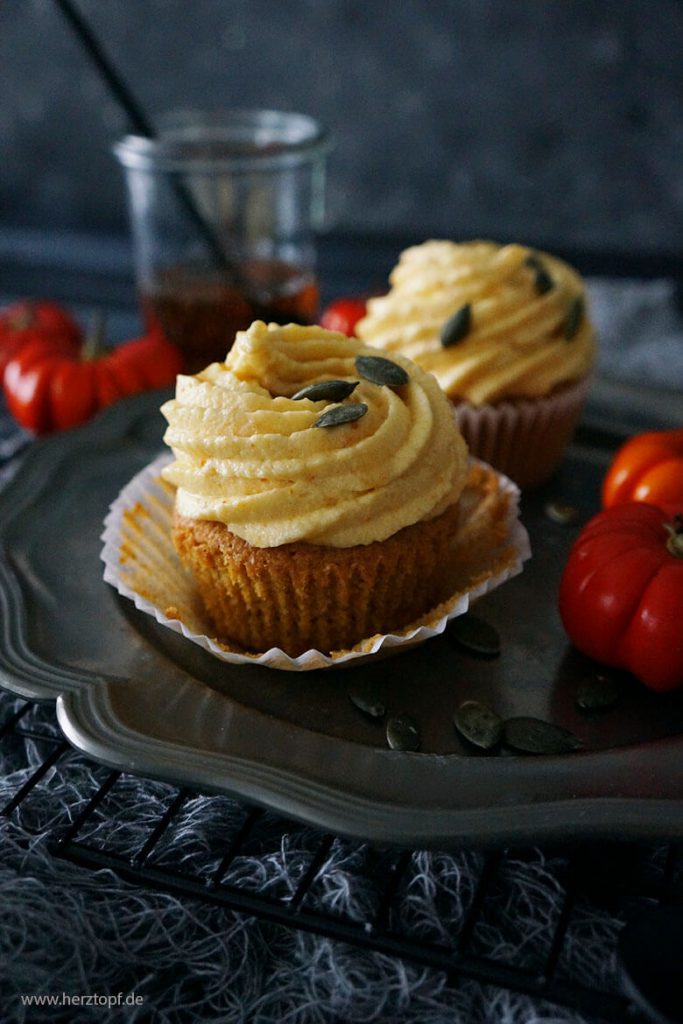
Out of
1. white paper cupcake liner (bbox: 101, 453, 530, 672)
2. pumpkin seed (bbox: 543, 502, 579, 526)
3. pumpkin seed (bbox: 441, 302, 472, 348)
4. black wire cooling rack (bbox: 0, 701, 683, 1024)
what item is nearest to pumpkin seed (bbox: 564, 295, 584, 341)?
pumpkin seed (bbox: 441, 302, 472, 348)

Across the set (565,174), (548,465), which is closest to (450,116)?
(565,174)

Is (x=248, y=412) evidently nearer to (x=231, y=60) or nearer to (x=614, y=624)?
(x=614, y=624)

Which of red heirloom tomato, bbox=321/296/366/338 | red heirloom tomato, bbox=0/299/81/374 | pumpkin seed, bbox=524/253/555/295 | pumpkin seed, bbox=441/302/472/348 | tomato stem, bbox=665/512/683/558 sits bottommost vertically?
red heirloom tomato, bbox=0/299/81/374

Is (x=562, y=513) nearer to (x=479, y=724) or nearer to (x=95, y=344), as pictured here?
(x=479, y=724)

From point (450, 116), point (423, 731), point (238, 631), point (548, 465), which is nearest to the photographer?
point (423, 731)

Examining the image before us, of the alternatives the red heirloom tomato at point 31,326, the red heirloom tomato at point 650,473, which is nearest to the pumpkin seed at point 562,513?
the red heirloom tomato at point 650,473

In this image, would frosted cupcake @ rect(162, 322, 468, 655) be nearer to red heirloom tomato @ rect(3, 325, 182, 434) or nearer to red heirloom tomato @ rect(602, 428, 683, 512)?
red heirloom tomato @ rect(602, 428, 683, 512)

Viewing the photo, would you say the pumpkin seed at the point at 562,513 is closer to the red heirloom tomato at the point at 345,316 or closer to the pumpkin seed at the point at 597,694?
the pumpkin seed at the point at 597,694
